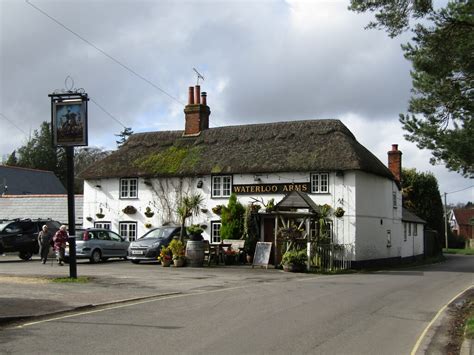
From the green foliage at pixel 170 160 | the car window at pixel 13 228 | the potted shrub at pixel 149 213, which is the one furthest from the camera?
the potted shrub at pixel 149 213

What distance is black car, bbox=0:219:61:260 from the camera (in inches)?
1134

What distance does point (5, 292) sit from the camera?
14133 mm

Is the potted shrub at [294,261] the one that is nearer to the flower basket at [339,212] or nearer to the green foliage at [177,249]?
the green foliage at [177,249]

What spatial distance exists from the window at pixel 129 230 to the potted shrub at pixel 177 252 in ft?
30.4

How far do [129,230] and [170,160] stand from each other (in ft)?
16.3

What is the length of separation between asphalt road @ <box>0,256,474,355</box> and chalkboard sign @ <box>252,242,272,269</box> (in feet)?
32.8

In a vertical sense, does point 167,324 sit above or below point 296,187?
below

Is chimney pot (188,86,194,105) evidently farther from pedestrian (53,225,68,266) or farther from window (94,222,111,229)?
pedestrian (53,225,68,266)

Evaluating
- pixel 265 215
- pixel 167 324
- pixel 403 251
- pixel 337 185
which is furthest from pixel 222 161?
pixel 167 324

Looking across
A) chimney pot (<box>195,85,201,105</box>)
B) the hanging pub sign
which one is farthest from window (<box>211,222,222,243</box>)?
the hanging pub sign

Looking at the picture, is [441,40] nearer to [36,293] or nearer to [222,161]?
[36,293]

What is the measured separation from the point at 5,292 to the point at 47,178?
45.3m

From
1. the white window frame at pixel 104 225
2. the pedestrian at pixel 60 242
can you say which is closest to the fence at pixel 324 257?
the pedestrian at pixel 60 242

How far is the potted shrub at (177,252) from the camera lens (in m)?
25.6
